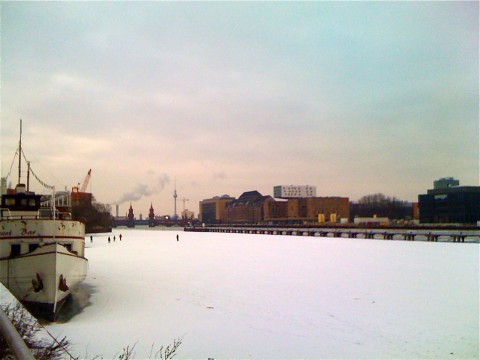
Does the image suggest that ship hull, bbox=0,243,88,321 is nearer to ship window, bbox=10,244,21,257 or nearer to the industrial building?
ship window, bbox=10,244,21,257

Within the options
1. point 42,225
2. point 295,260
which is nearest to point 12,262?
point 42,225

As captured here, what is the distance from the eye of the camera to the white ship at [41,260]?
1853 cm

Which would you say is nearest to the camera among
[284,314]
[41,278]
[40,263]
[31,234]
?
[284,314]

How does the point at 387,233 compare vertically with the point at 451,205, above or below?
below

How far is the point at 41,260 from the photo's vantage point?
19031 millimetres

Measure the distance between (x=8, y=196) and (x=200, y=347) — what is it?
54.2 feet

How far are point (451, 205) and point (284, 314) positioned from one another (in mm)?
121487

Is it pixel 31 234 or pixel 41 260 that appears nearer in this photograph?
pixel 41 260

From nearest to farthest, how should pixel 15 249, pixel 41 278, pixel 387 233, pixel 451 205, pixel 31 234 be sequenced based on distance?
pixel 41 278
pixel 15 249
pixel 31 234
pixel 387 233
pixel 451 205

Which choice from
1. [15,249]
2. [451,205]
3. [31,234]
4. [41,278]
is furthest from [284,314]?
[451,205]

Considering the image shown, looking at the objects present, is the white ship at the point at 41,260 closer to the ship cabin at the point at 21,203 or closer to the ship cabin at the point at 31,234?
the ship cabin at the point at 31,234

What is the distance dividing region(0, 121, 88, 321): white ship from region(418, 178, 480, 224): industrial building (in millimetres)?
116061

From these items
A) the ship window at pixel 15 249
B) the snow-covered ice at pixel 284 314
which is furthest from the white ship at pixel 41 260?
the snow-covered ice at pixel 284 314

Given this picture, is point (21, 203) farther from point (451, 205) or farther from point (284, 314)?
point (451, 205)
